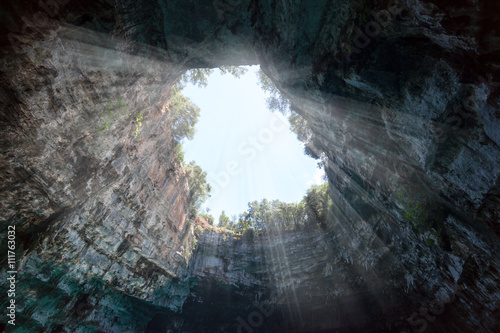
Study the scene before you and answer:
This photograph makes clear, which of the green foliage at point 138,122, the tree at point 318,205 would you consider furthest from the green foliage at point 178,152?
the tree at point 318,205

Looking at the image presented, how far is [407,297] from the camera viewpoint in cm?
1122

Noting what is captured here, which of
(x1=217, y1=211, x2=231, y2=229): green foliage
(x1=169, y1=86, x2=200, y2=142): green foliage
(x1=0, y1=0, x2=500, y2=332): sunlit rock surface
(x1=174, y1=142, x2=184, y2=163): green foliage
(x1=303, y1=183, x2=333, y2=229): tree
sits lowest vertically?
(x1=0, y1=0, x2=500, y2=332): sunlit rock surface

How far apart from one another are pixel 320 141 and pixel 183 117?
11.1 m

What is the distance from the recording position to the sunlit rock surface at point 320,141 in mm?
5117

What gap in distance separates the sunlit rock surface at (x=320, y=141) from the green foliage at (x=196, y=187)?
2.71 meters

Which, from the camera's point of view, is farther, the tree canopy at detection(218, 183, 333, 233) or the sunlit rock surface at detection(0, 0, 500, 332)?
the tree canopy at detection(218, 183, 333, 233)

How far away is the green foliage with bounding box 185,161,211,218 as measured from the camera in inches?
674

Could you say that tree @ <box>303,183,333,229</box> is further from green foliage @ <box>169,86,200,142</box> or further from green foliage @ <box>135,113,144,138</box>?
green foliage @ <box>135,113,144,138</box>

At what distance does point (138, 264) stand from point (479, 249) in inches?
564

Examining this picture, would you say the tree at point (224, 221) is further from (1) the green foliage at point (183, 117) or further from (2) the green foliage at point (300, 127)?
(2) the green foliage at point (300, 127)

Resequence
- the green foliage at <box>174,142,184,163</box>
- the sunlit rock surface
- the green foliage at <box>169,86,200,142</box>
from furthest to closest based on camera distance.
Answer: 1. the green foliage at <box>169,86,200,142</box>
2. the green foliage at <box>174,142,184,163</box>
3. the sunlit rock surface

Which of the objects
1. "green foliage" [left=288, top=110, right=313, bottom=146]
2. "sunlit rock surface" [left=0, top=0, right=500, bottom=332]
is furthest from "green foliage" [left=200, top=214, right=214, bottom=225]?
"green foliage" [left=288, top=110, right=313, bottom=146]

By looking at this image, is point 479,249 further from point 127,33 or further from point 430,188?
point 127,33

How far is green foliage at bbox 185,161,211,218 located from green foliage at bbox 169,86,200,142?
2.88 m
